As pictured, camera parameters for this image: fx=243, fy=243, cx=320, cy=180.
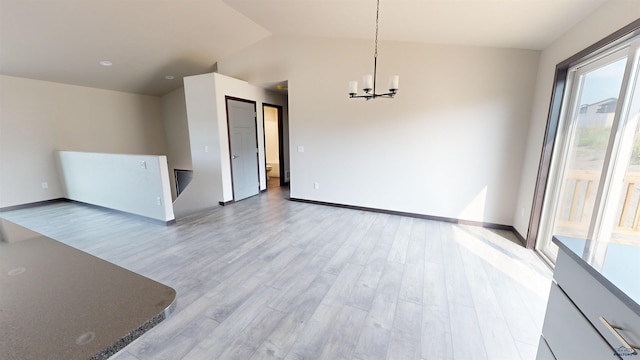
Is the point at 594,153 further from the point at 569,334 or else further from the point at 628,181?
the point at 569,334

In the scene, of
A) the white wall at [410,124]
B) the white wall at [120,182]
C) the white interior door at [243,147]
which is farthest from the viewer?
the white interior door at [243,147]

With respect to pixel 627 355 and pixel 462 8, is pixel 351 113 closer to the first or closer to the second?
pixel 462 8

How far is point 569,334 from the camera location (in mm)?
993

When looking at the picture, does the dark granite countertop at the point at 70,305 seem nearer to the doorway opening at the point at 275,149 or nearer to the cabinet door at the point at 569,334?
the cabinet door at the point at 569,334

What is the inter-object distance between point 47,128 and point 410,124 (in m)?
6.85

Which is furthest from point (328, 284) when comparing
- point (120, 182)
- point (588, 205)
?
point (120, 182)

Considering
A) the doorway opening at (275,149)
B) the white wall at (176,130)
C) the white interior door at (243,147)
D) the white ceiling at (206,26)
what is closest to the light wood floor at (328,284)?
the white interior door at (243,147)

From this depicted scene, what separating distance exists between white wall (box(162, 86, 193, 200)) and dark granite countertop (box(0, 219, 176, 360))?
642cm

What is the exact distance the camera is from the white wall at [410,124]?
341 cm

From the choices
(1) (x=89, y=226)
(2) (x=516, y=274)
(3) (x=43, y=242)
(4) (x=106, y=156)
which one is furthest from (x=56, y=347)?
(4) (x=106, y=156)

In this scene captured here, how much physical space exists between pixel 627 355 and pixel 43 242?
86.1 inches

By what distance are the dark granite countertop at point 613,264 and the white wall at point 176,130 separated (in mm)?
7438

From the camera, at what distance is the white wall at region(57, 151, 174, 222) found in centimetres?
363

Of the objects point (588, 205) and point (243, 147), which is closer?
point (588, 205)
